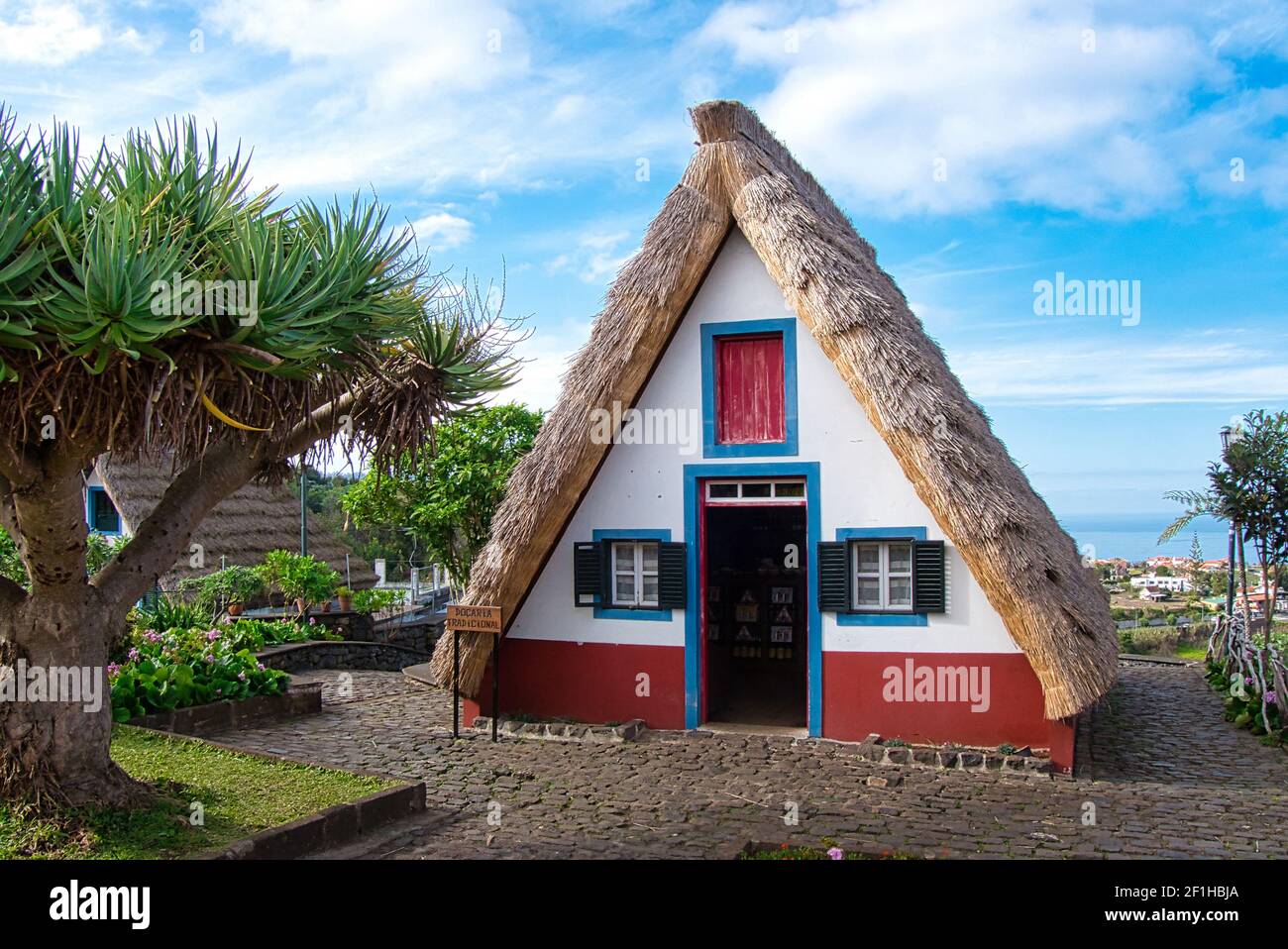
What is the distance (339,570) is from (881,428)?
1602 cm

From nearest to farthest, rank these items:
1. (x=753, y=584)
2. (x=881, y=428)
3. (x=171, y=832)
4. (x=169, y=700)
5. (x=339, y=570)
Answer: (x=171, y=832) < (x=881, y=428) < (x=169, y=700) < (x=753, y=584) < (x=339, y=570)

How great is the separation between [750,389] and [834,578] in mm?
2228

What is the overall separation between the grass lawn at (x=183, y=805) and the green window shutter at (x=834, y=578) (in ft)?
15.8

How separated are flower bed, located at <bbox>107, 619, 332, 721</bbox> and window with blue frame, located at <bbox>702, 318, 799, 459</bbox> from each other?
597 centimetres

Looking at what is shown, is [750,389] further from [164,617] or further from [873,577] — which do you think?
[164,617]

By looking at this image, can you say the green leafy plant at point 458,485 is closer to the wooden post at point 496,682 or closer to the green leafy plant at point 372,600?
the green leafy plant at point 372,600

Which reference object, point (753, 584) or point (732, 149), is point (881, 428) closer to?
point (732, 149)

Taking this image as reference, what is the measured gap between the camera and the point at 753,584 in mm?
15094

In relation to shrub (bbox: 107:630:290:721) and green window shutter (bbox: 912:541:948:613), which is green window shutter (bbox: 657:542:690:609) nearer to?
green window shutter (bbox: 912:541:948:613)

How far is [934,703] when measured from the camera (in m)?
10.3

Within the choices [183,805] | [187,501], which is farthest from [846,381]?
[183,805]

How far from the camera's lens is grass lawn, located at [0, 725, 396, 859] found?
6.53 meters

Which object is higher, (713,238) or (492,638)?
(713,238)

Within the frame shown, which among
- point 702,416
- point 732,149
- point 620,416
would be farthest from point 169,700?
point 732,149
